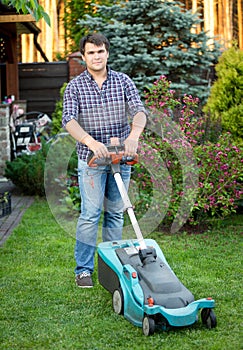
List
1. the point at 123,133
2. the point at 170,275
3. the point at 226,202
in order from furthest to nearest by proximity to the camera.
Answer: the point at 226,202, the point at 123,133, the point at 170,275

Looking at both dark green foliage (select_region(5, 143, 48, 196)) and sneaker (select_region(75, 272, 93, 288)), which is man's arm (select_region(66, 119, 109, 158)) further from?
dark green foliage (select_region(5, 143, 48, 196))

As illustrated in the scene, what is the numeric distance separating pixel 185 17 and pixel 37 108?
385cm

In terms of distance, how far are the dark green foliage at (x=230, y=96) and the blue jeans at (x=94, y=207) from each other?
232cm

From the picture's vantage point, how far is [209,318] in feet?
10.7

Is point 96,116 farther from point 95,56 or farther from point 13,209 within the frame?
point 13,209

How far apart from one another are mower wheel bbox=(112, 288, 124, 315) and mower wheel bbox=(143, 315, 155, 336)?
0.26m

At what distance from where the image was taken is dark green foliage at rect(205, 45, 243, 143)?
20.5ft

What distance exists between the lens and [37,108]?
1234cm

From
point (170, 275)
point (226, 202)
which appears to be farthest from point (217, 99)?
point (170, 275)

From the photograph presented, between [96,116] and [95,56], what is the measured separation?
345 mm

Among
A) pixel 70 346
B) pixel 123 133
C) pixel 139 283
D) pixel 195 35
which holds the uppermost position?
pixel 195 35

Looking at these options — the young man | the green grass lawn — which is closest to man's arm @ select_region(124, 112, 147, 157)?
the young man

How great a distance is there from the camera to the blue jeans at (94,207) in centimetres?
396

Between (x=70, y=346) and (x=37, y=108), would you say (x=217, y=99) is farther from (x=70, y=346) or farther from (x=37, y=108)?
(x=37, y=108)
